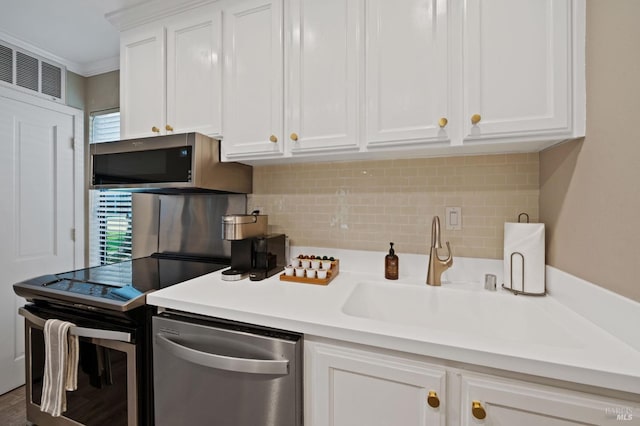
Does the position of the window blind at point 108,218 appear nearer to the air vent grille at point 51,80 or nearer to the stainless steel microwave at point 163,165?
the air vent grille at point 51,80

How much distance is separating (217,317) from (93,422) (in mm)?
911

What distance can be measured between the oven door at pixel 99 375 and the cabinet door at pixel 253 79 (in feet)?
3.28

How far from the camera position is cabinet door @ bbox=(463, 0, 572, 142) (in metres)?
0.98

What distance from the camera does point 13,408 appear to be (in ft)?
6.16

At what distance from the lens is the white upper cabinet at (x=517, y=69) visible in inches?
38.5

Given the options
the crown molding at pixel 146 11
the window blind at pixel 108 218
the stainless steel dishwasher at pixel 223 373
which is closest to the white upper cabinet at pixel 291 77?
the crown molding at pixel 146 11

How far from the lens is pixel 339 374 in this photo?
2.92ft

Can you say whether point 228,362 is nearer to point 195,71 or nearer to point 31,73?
point 195,71

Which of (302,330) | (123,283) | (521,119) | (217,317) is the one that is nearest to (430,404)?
(302,330)

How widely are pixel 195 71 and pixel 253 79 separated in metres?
0.38

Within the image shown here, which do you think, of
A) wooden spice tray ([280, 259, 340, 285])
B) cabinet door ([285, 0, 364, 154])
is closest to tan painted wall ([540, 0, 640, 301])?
cabinet door ([285, 0, 364, 154])

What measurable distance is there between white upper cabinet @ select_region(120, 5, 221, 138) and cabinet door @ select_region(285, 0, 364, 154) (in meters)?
0.43

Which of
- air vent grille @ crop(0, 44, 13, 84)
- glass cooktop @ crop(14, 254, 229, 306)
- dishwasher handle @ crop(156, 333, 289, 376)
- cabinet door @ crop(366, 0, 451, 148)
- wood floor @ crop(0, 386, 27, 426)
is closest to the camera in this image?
dishwasher handle @ crop(156, 333, 289, 376)

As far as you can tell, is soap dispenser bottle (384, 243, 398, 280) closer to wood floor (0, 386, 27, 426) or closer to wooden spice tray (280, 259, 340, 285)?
wooden spice tray (280, 259, 340, 285)
